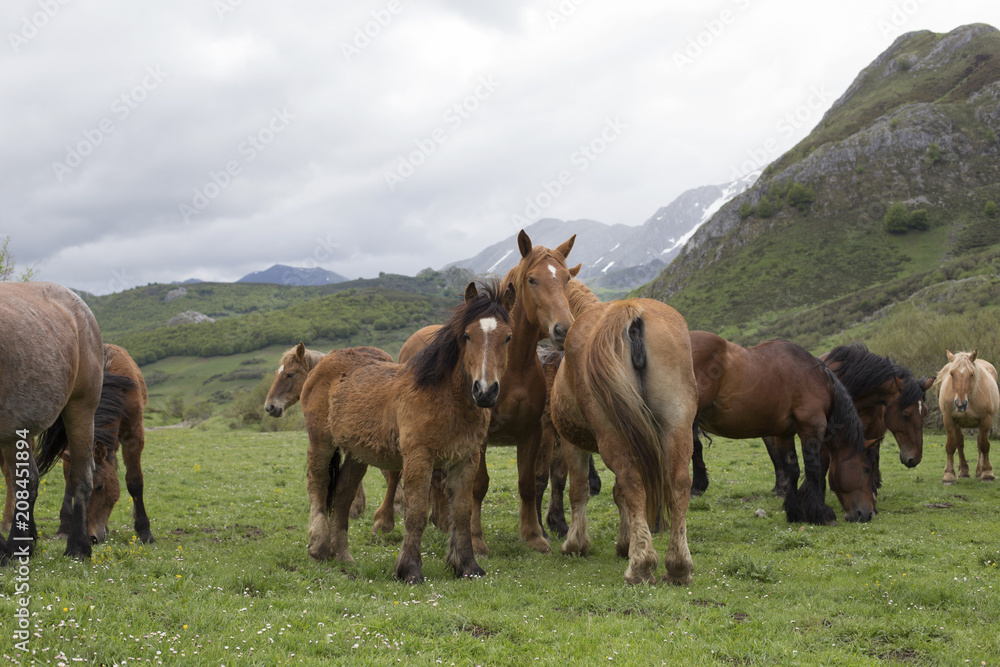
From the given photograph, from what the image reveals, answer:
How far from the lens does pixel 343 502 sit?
7.53 meters

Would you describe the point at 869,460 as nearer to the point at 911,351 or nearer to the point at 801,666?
the point at 801,666

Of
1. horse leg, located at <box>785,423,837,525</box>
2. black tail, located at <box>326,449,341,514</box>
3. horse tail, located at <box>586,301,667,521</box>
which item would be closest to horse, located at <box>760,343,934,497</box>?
horse leg, located at <box>785,423,837,525</box>

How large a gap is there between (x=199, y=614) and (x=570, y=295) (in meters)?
5.22

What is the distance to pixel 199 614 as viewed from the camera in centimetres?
458

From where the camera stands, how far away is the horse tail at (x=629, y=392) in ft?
19.6

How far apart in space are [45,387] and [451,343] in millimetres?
3770

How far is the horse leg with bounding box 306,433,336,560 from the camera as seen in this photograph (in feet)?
23.8

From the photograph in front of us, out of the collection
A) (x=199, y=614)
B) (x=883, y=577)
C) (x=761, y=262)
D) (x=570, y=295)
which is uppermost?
(x=761, y=262)

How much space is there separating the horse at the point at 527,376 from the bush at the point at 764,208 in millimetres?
98598

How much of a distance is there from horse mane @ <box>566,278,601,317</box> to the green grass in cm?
304

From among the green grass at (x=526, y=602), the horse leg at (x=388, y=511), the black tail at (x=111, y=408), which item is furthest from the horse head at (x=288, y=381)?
the horse leg at (x=388, y=511)

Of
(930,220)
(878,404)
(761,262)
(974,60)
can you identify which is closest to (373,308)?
(761,262)

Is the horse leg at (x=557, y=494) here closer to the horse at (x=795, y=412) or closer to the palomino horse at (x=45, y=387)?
the horse at (x=795, y=412)

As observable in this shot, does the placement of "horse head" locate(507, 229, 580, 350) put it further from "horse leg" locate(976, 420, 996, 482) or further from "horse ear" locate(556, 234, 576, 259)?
"horse leg" locate(976, 420, 996, 482)
